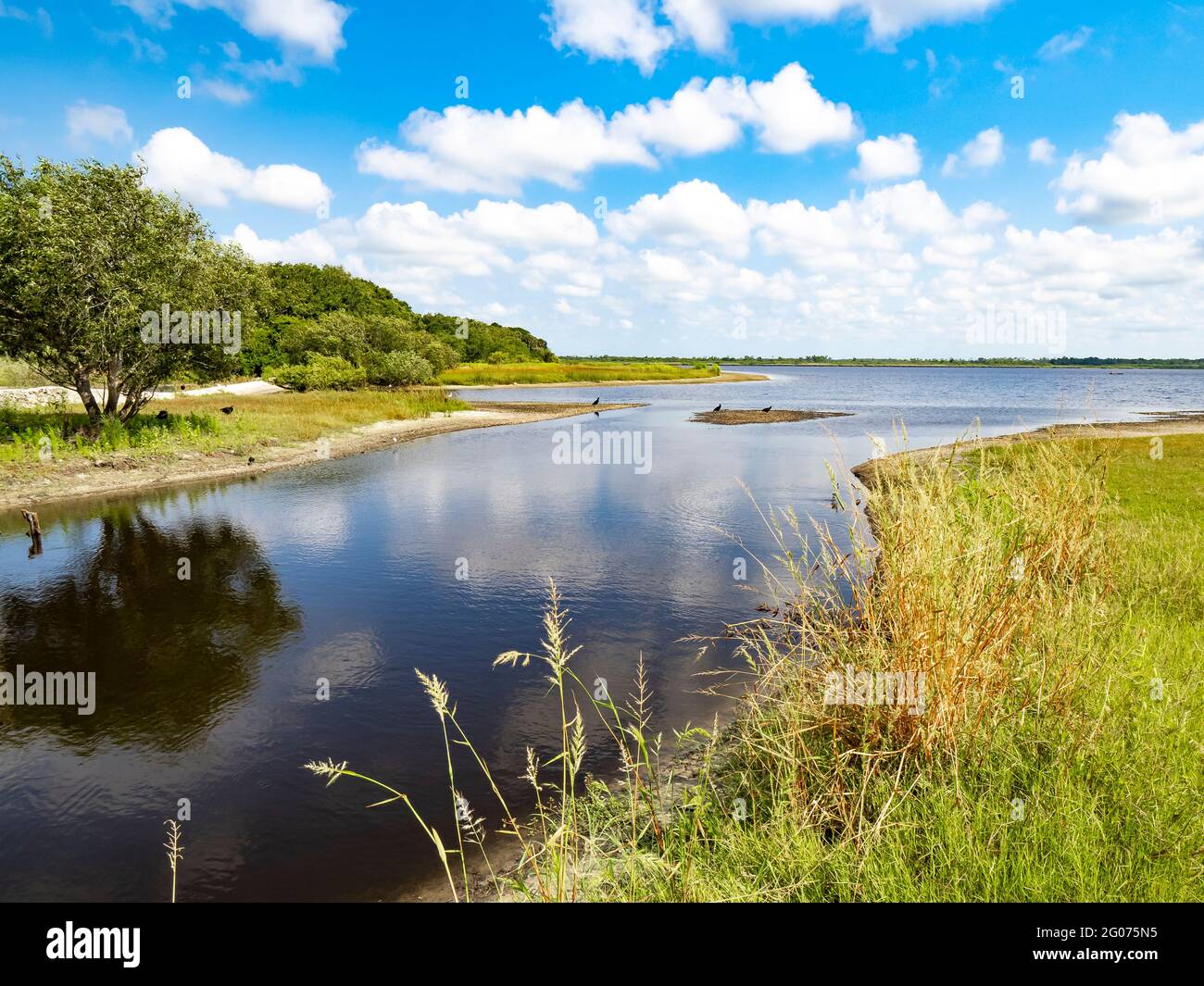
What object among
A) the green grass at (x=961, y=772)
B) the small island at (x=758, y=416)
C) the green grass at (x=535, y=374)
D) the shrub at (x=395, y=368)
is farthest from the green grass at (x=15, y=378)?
the green grass at (x=961, y=772)

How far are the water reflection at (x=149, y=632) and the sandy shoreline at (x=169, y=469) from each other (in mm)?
8231

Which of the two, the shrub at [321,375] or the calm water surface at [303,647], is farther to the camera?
the shrub at [321,375]

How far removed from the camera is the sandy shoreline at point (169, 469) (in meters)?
23.5

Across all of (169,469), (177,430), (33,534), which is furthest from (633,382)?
(33,534)

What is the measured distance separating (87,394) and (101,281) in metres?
5.58

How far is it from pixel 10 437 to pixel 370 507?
677 inches

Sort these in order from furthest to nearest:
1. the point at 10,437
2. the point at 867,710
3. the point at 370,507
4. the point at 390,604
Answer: the point at 10,437, the point at 370,507, the point at 390,604, the point at 867,710

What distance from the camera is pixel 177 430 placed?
106ft

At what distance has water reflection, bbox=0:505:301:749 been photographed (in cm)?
918

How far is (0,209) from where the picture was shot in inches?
952

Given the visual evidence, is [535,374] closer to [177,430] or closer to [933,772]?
[177,430]

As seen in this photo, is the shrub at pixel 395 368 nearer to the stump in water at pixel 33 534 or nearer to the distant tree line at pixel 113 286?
→ the distant tree line at pixel 113 286
